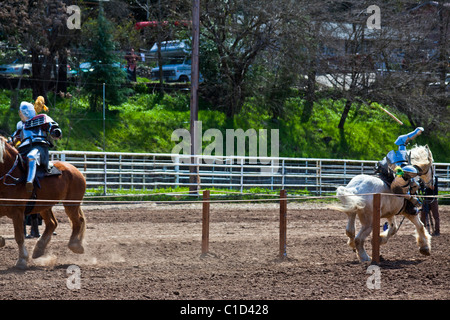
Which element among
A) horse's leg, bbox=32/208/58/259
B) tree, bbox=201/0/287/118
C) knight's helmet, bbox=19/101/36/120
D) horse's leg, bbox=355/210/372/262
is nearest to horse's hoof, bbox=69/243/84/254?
horse's leg, bbox=32/208/58/259

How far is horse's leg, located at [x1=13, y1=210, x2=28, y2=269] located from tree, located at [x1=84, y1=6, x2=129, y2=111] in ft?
58.5

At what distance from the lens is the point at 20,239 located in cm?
871

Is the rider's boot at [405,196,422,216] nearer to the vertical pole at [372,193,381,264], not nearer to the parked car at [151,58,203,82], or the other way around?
the vertical pole at [372,193,381,264]

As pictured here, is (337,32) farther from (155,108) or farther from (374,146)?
(155,108)

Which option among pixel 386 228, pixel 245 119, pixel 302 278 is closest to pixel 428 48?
pixel 245 119

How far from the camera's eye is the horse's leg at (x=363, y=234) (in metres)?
9.51

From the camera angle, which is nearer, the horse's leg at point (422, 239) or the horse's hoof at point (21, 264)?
the horse's hoof at point (21, 264)

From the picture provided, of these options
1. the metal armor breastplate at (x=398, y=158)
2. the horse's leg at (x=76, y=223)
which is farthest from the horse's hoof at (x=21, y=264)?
the metal armor breastplate at (x=398, y=158)

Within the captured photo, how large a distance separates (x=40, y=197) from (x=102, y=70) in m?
17.7

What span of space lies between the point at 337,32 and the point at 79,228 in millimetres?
23712

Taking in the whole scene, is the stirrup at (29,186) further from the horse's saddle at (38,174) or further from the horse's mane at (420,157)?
the horse's mane at (420,157)

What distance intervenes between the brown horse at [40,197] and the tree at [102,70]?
16.9 metres

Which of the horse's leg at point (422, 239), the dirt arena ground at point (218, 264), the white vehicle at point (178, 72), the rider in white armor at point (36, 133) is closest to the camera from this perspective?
the dirt arena ground at point (218, 264)

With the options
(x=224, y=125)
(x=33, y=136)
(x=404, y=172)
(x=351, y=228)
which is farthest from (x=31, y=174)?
(x=224, y=125)
